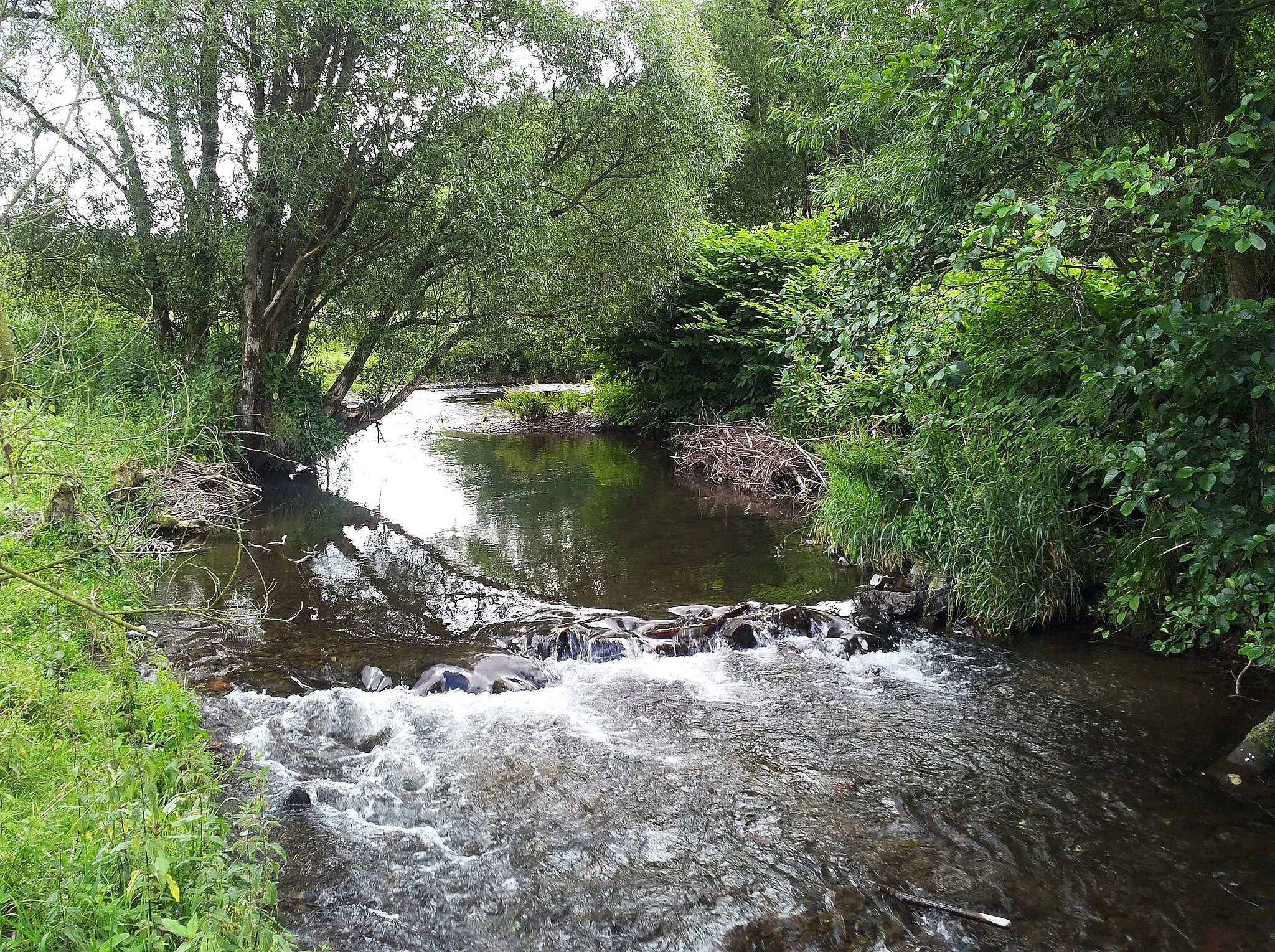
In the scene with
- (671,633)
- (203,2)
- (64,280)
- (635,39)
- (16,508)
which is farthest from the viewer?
(635,39)

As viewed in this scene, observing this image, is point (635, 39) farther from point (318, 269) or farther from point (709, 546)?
point (709, 546)

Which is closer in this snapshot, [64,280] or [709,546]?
[709,546]

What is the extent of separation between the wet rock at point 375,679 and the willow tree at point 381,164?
3.99m

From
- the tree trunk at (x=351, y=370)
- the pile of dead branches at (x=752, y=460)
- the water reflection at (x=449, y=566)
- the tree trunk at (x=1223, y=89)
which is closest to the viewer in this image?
the tree trunk at (x=1223, y=89)

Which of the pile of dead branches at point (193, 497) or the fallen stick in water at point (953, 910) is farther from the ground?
the pile of dead branches at point (193, 497)

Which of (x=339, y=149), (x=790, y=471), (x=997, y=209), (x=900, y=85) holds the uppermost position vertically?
(x=339, y=149)

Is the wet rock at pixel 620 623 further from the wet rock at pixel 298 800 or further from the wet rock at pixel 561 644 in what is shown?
the wet rock at pixel 298 800

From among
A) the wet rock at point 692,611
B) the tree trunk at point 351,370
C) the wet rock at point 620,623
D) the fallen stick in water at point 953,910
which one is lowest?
the fallen stick in water at point 953,910

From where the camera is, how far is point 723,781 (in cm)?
501

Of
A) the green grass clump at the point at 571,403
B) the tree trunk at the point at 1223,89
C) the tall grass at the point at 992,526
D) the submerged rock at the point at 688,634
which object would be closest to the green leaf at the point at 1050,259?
the tree trunk at the point at 1223,89

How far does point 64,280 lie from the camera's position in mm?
12477

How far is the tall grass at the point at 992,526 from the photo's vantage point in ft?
23.0

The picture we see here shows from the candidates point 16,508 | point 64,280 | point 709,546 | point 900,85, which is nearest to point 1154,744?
point 900,85

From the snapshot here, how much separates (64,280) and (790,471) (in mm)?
12095
